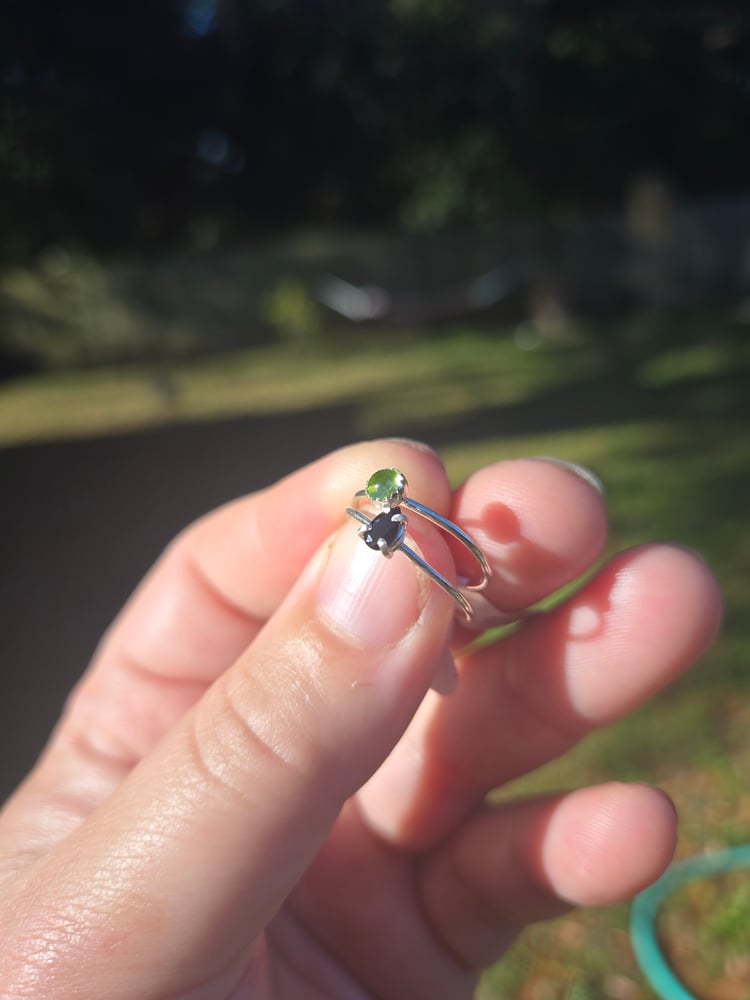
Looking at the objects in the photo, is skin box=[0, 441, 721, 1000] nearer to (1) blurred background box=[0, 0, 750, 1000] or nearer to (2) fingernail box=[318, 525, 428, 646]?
(2) fingernail box=[318, 525, 428, 646]

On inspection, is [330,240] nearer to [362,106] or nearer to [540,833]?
[362,106]

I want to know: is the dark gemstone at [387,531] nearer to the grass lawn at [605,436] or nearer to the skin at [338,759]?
the skin at [338,759]

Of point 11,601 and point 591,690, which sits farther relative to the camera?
point 11,601

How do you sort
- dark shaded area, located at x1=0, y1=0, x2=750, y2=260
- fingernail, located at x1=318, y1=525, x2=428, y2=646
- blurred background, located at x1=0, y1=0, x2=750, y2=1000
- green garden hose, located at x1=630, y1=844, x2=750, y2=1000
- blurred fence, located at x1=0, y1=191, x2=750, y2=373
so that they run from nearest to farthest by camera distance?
1. fingernail, located at x1=318, y1=525, x2=428, y2=646
2. green garden hose, located at x1=630, y1=844, x2=750, y2=1000
3. blurred background, located at x1=0, y1=0, x2=750, y2=1000
4. dark shaded area, located at x1=0, y1=0, x2=750, y2=260
5. blurred fence, located at x1=0, y1=191, x2=750, y2=373

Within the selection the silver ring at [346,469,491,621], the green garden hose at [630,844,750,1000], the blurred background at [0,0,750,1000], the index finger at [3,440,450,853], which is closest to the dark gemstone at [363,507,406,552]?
Answer: the silver ring at [346,469,491,621]

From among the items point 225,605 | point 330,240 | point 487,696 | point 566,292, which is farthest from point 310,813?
point 330,240
